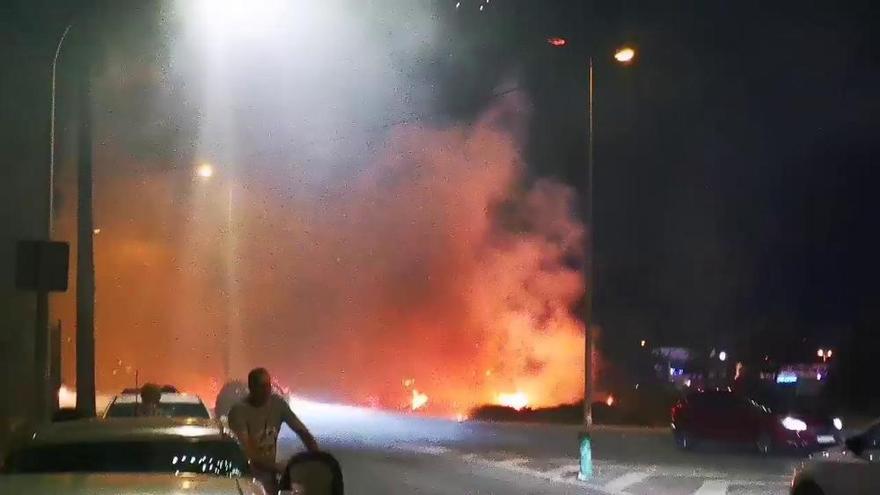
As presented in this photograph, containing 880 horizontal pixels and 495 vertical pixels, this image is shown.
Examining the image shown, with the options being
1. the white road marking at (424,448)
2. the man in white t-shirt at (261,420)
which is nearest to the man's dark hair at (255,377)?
the man in white t-shirt at (261,420)

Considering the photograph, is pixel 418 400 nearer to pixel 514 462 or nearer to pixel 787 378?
pixel 787 378

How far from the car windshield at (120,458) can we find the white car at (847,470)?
19.9 feet

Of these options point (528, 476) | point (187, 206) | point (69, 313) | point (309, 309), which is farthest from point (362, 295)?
point (528, 476)

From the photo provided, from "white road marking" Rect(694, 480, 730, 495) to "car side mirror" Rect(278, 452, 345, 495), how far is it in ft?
34.5

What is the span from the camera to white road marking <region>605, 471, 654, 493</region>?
16.2 meters

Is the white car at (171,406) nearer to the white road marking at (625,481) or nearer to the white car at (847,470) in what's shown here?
the white road marking at (625,481)

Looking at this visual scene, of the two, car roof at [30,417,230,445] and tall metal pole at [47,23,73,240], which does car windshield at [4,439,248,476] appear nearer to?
car roof at [30,417,230,445]

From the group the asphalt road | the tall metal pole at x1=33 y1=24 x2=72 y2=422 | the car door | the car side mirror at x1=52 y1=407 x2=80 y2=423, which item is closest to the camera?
the tall metal pole at x1=33 y1=24 x2=72 y2=422

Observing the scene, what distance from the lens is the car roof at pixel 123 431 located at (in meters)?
5.84

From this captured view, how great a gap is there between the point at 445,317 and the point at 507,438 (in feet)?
67.5

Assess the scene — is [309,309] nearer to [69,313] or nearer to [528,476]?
[69,313]

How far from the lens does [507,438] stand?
26.3 meters

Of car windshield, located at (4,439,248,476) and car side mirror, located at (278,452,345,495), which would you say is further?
car side mirror, located at (278,452,345,495)

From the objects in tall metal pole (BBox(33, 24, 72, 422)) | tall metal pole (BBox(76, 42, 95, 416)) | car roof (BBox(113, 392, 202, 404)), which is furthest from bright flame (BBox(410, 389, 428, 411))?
tall metal pole (BBox(33, 24, 72, 422))
